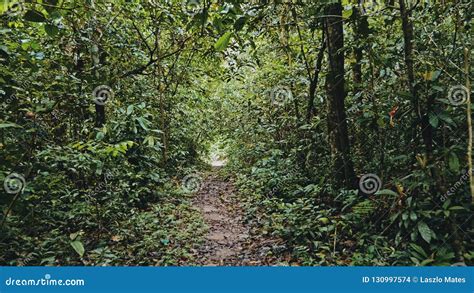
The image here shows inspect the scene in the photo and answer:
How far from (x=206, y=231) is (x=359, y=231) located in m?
2.29

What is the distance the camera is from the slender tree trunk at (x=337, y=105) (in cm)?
492

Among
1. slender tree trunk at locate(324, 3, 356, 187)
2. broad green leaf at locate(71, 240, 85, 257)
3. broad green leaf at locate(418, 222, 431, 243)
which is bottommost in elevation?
broad green leaf at locate(71, 240, 85, 257)

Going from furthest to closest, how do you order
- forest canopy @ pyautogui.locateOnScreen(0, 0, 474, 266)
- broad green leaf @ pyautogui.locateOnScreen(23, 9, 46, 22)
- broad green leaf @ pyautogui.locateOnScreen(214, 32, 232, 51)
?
1. forest canopy @ pyautogui.locateOnScreen(0, 0, 474, 266)
2. broad green leaf @ pyautogui.locateOnScreen(23, 9, 46, 22)
3. broad green leaf @ pyautogui.locateOnScreen(214, 32, 232, 51)

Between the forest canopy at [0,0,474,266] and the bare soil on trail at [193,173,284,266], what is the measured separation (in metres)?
0.05

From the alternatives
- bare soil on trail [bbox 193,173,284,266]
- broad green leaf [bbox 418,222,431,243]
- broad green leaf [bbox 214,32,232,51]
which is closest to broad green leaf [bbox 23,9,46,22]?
broad green leaf [bbox 214,32,232,51]

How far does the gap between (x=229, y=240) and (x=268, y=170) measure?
110 inches

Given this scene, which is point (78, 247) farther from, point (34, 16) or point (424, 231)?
point (424, 231)

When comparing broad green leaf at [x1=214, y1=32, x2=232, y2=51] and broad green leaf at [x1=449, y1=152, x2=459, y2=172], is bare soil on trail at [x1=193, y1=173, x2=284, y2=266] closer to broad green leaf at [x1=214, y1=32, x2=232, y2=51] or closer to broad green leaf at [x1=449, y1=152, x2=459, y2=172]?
broad green leaf at [x1=449, y1=152, x2=459, y2=172]

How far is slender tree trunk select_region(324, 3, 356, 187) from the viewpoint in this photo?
492 cm

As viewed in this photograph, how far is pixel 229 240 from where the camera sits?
496cm

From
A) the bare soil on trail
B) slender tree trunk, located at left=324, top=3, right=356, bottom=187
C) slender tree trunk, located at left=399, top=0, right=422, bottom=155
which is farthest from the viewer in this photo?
slender tree trunk, located at left=324, top=3, right=356, bottom=187

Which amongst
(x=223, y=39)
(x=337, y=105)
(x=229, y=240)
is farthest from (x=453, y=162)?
(x=229, y=240)

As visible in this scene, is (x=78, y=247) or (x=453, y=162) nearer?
(x=453, y=162)

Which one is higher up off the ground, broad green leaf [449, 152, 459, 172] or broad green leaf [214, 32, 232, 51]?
broad green leaf [214, 32, 232, 51]
